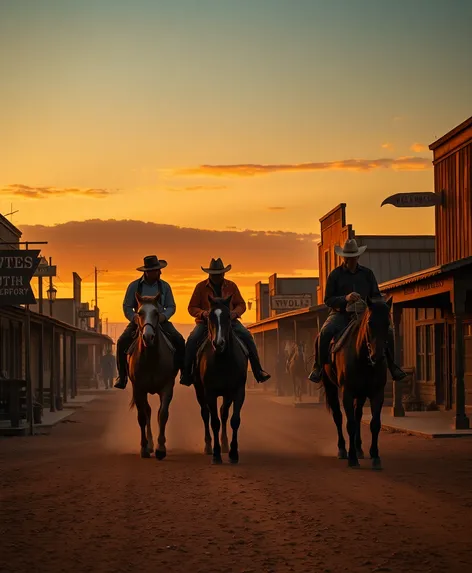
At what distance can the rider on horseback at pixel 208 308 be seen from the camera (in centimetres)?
1378

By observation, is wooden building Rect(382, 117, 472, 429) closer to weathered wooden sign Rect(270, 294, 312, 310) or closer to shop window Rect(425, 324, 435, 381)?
shop window Rect(425, 324, 435, 381)

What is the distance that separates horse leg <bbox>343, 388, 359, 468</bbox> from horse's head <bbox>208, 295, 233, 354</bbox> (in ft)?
5.45

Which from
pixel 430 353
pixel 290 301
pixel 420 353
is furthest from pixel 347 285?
pixel 290 301

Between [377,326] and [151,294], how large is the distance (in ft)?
11.8

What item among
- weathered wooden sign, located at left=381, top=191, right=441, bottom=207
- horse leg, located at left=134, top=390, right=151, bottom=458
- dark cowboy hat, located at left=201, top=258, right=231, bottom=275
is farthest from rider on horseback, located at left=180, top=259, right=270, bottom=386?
weathered wooden sign, located at left=381, top=191, right=441, bottom=207

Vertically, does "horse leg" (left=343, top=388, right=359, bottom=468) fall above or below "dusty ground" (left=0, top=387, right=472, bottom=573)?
above

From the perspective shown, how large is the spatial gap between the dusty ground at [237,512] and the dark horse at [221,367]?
20.9 inches

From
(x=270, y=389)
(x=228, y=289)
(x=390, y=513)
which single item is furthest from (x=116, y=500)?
(x=270, y=389)

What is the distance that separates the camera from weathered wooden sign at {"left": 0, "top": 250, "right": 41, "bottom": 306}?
18703mm

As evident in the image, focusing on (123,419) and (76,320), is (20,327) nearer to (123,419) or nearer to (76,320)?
(123,419)

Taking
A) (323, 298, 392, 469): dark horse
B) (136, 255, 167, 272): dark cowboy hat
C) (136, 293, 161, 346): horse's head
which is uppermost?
(136, 255, 167, 272): dark cowboy hat

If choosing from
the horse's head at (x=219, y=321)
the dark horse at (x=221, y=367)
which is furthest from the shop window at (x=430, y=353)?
the horse's head at (x=219, y=321)

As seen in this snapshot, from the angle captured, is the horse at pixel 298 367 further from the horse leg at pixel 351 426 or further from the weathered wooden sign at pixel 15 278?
the horse leg at pixel 351 426

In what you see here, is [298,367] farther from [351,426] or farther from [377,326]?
[377,326]
